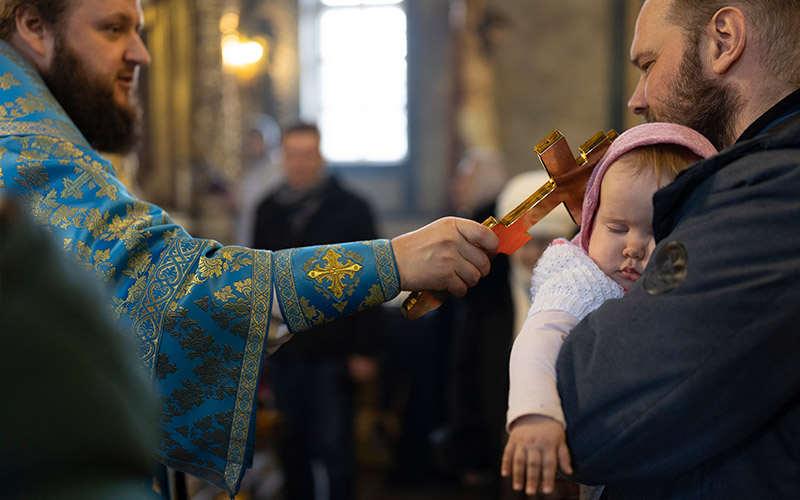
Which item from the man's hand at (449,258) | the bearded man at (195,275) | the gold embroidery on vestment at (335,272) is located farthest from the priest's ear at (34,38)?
the man's hand at (449,258)

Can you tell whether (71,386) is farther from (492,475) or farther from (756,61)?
(492,475)

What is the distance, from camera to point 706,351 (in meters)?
1.16

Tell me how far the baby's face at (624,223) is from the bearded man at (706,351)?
16cm

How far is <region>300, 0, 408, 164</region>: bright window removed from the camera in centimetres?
1066

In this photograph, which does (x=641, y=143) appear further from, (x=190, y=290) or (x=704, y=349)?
(x=190, y=290)

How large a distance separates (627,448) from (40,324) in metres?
0.86

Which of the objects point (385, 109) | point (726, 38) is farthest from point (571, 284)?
point (385, 109)

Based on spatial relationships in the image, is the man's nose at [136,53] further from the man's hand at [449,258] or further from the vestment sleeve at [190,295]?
the man's hand at [449,258]

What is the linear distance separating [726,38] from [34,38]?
5.67 ft

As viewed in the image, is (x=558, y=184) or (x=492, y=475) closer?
(x=558, y=184)

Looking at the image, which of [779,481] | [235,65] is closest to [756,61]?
[779,481]

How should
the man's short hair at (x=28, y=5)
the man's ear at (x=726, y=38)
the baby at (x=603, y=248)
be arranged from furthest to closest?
the man's short hair at (x=28, y=5)
the man's ear at (x=726, y=38)
the baby at (x=603, y=248)

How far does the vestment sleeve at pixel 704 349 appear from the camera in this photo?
1162 mm

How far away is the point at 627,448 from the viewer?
1200 mm
